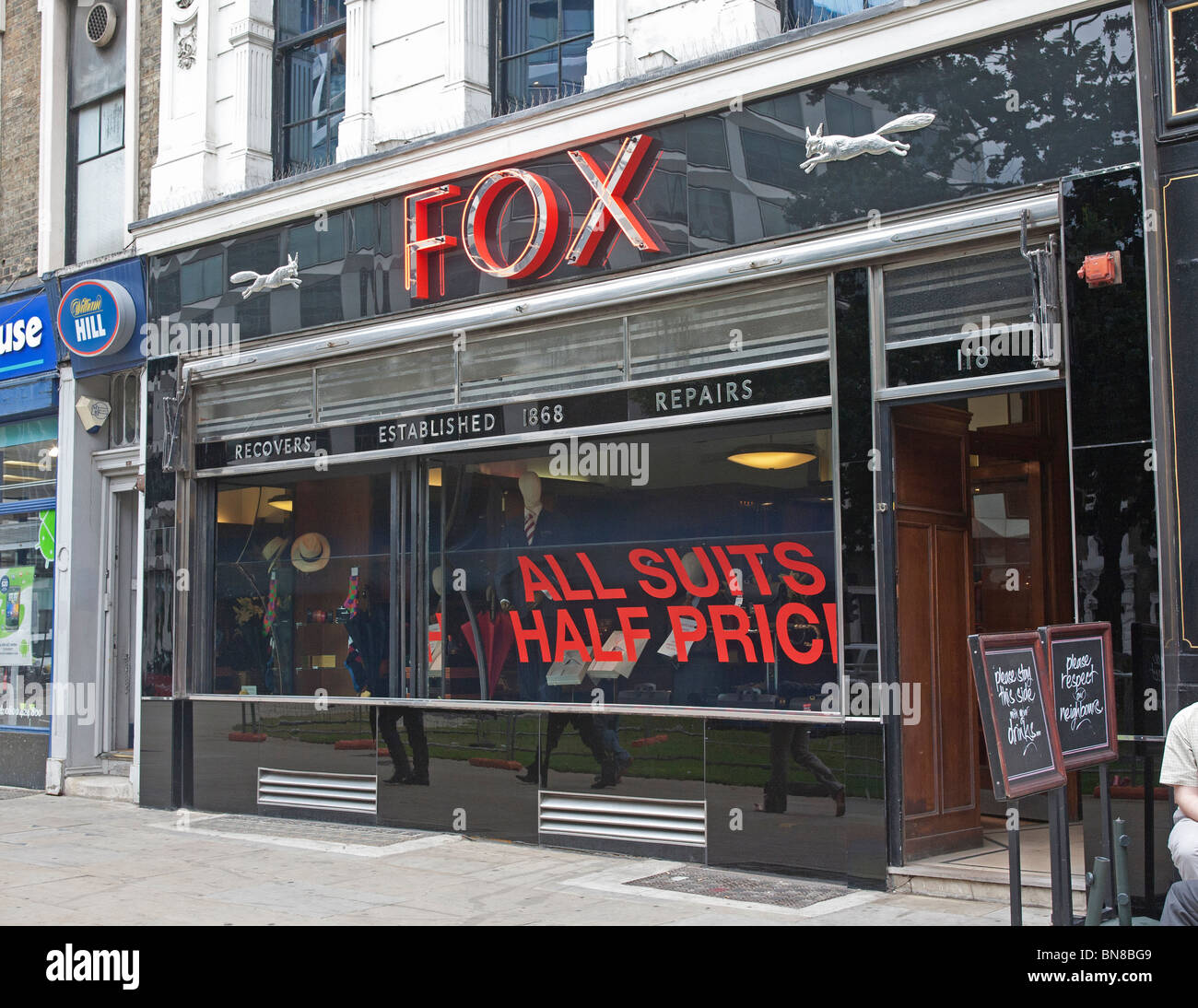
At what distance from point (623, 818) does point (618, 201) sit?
4199 millimetres

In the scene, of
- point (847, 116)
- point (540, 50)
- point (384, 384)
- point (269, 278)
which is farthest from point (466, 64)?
point (847, 116)

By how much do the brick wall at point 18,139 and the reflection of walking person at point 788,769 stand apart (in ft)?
32.8

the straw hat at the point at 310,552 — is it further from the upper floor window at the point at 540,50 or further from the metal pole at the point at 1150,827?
the metal pole at the point at 1150,827

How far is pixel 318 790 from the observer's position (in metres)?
10.8

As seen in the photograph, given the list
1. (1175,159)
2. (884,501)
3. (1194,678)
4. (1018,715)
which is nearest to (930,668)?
(884,501)

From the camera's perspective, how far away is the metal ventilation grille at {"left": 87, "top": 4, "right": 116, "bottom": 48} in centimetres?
1380

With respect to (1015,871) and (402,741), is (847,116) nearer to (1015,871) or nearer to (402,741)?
(1015,871)

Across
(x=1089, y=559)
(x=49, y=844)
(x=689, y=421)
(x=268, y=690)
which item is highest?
(x=689, y=421)

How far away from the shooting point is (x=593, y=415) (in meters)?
9.44

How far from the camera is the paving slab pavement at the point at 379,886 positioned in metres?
7.19

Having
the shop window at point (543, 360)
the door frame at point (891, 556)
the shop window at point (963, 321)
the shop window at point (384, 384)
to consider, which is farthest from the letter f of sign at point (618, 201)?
the door frame at point (891, 556)

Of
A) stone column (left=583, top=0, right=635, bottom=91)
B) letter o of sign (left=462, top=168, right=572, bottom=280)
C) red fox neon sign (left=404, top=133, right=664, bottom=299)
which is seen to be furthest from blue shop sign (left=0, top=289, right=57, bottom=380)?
stone column (left=583, top=0, right=635, bottom=91)
